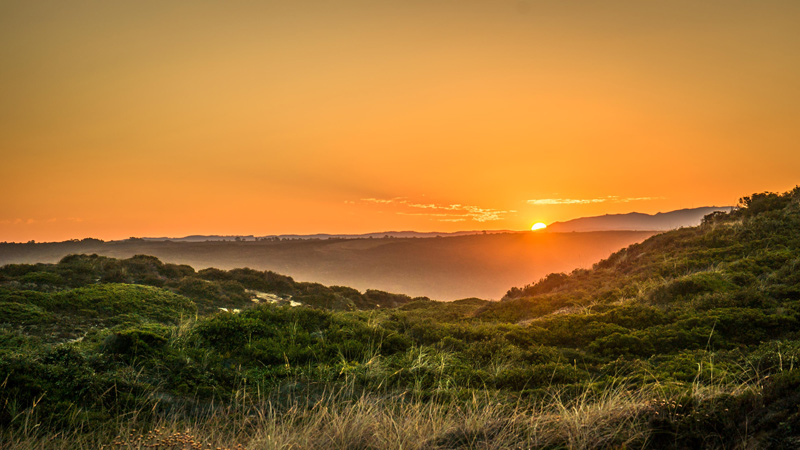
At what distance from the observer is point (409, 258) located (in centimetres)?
6444

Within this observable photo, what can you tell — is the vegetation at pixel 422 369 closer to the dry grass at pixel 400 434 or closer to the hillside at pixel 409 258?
the dry grass at pixel 400 434

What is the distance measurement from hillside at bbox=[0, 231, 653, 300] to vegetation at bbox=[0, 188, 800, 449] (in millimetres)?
35024

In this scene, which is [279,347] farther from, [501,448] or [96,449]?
[501,448]

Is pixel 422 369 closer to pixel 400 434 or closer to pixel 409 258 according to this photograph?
pixel 400 434

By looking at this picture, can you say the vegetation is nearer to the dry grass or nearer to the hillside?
the dry grass

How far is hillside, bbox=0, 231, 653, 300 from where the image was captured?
5141 cm

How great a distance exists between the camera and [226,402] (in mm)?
6422

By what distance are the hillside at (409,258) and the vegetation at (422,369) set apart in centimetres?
3502

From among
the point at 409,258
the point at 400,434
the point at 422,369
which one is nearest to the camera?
the point at 400,434

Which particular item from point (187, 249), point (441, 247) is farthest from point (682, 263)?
point (187, 249)

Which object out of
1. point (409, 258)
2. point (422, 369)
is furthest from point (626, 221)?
point (422, 369)

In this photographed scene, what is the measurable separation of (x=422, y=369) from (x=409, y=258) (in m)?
56.8

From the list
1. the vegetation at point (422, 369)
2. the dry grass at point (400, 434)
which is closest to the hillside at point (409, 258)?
the vegetation at point (422, 369)

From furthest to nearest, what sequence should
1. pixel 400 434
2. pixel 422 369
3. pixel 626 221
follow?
pixel 626 221, pixel 422 369, pixel 400 434
